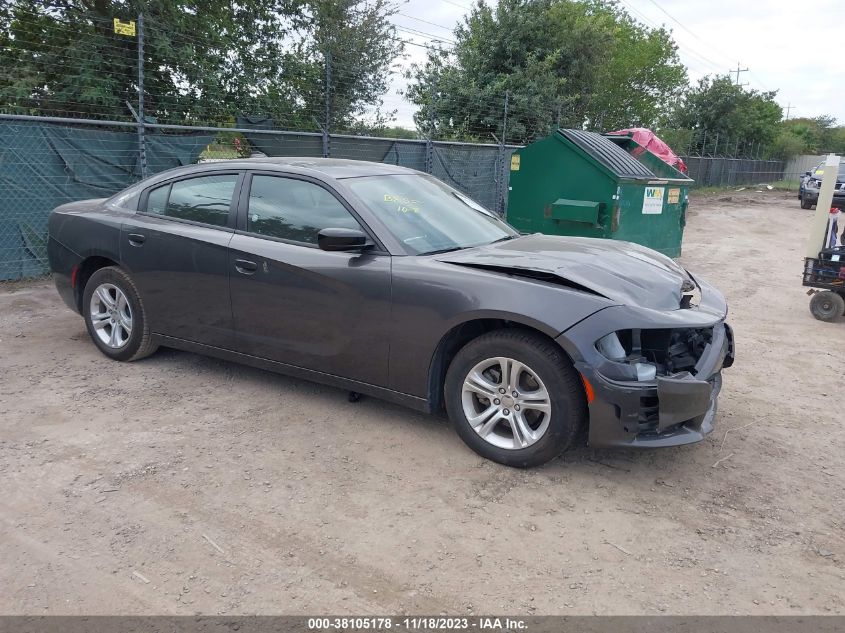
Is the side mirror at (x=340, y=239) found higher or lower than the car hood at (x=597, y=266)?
higher

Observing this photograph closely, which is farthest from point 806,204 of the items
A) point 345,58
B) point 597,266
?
point 597,266

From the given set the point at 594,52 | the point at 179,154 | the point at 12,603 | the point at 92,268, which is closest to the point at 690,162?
the point at 594,52

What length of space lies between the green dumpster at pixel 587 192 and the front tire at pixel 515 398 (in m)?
5.38

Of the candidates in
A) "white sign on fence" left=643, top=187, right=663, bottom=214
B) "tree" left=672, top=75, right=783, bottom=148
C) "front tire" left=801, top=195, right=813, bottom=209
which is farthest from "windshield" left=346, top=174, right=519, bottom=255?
"tree" left=672, top=75, right=783, bottom=148

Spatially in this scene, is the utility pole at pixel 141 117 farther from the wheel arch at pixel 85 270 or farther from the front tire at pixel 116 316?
the front tire at pixel 116 316

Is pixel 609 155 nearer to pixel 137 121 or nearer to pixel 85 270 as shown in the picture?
pixel 137 121

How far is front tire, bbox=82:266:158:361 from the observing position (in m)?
5.09

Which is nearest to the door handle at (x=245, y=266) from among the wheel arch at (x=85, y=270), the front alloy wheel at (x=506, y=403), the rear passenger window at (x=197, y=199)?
the rear passenger window at (x=197, y=199)

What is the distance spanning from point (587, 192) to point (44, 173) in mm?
6479

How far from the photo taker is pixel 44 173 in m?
7.83

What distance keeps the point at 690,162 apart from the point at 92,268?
33390mm

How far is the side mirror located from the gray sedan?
10 mm

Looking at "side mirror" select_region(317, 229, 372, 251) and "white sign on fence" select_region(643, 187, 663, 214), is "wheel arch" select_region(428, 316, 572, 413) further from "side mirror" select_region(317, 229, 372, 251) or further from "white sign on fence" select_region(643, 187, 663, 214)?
"white sign on fence" select_region(643, 187, 663, 214)

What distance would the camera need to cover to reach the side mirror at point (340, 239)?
155 inches
